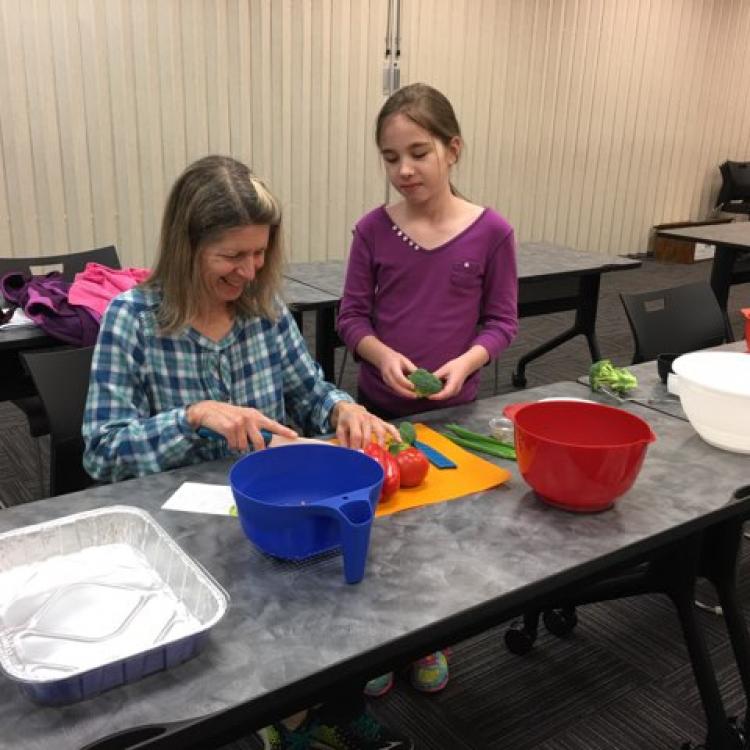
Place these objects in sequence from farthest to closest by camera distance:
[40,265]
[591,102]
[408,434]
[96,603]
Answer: [591,102], [40,265], [408,434], [96,603]

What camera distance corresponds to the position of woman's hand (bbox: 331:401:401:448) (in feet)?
4.14

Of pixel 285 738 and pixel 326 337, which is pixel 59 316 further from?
pixel 285 738

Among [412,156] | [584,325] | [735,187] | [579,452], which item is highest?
[412,156]

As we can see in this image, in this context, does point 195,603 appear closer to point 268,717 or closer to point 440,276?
point 268,717

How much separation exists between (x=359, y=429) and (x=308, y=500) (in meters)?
0.24

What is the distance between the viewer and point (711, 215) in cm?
743

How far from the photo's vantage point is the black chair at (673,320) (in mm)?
2275

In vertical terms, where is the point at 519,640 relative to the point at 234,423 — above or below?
below

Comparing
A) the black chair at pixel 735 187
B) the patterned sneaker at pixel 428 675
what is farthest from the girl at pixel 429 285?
the black chair at pixel 735 187

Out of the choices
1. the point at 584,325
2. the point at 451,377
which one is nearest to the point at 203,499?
the point at 451,377

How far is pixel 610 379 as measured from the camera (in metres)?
1.64

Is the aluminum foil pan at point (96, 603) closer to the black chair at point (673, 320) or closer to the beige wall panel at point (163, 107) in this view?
the black chair at point (673, 320)

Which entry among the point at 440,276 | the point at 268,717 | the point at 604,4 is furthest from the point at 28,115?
the point at 604,4

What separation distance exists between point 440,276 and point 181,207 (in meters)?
0.66
